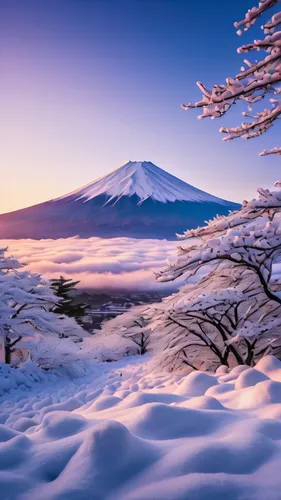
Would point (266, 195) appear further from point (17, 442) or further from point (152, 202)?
point (152, 202)

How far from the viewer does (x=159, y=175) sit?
176m

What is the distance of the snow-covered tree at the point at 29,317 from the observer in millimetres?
14445

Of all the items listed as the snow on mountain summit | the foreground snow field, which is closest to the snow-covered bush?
the foreground snow field

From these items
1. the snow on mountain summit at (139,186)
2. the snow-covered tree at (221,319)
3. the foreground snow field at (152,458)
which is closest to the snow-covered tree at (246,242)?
the snow-covered tree at (221,319)

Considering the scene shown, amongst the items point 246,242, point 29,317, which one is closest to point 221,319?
point 246,242

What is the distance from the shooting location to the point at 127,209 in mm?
182500

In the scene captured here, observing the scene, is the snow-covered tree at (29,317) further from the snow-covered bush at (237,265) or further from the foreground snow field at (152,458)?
the foreground snow field at (152,458)

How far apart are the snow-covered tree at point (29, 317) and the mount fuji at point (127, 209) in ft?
491

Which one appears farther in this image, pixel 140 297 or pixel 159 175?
pixel 159 175

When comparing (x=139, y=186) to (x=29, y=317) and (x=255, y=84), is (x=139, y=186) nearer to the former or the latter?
(x=29, y=317)

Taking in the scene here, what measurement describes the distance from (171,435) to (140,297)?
129 meters

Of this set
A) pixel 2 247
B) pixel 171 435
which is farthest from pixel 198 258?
pixel 2 247

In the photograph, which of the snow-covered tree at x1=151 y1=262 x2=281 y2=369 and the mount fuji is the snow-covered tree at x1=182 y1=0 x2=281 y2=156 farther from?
the mount fuji

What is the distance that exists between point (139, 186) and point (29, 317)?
16065 centimetres
